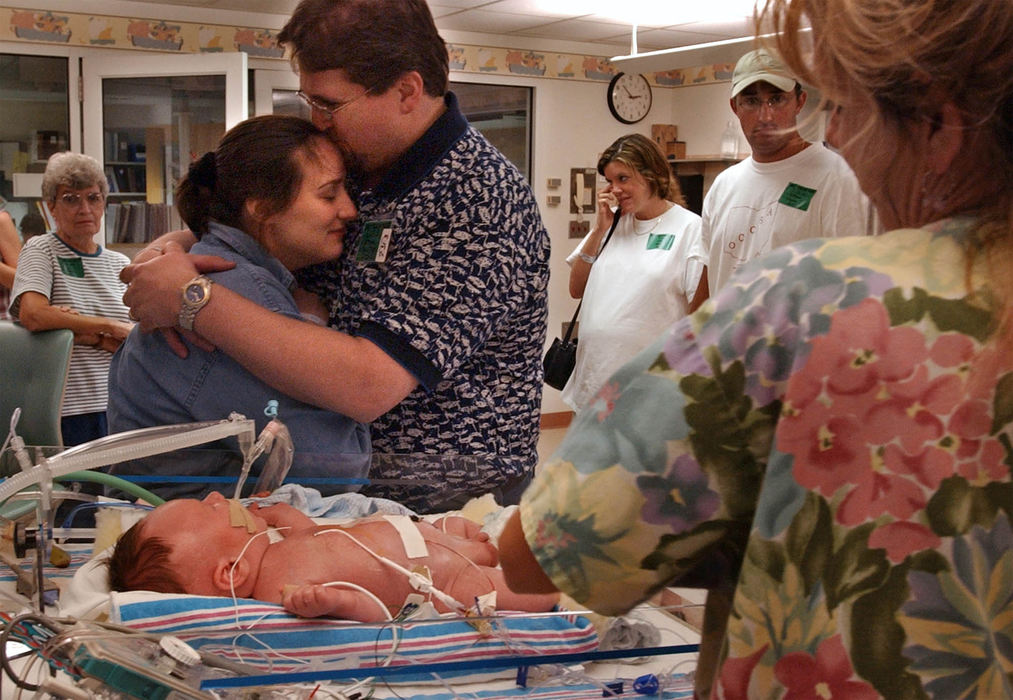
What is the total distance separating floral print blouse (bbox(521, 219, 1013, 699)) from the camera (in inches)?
24.1

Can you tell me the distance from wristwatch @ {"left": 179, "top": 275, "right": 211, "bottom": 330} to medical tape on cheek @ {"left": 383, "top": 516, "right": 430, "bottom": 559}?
428 mm

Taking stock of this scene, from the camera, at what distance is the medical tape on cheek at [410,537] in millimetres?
1415

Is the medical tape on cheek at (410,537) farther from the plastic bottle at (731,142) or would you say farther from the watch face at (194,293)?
the plastic bottle at (731,142)

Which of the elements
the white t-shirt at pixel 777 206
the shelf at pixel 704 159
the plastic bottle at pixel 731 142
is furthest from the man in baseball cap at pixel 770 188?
the shelf at pixel 704 159

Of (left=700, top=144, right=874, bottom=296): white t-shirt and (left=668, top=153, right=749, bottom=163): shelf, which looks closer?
(left=700, top=144, right=874, bottom=296): white t-shirt

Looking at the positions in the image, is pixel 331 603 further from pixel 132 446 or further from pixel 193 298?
pixel 193 298

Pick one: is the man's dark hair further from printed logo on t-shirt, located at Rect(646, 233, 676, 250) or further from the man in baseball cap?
printed logo on t-shirt, located at Rect(646, 233, 676, 250)

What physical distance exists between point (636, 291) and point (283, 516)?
282cm

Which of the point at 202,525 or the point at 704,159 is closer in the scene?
the point at 202,525

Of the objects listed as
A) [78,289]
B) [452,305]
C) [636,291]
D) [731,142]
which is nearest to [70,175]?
[78,289]

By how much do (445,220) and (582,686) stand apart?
0.73 meters

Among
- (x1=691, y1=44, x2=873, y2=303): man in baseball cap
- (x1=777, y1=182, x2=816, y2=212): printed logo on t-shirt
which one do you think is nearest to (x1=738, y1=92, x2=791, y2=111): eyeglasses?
(x1=691, y1=44, x2=873, y2=303): man in baseball cap

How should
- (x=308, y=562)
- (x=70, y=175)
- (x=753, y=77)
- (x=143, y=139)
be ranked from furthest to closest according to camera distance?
(x=143, y=139) < (x=70, y=175) < (x=753, y=77) < (x=308, y=562)

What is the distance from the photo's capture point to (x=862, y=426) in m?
0.62
